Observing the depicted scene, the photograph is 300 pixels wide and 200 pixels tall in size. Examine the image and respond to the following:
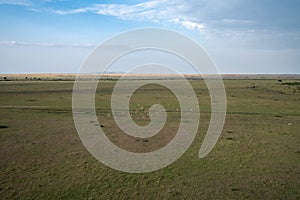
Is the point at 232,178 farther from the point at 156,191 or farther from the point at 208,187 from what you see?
the point at 156,191

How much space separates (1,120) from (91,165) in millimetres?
15090

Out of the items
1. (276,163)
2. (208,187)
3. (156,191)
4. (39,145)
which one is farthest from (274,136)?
(39,145)

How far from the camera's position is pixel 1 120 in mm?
25500

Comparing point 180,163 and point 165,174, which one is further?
point 180,163

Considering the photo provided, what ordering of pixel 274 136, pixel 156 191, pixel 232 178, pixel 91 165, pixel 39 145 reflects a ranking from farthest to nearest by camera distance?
pixel 274 136, pixel 39 145, pixel 91 165, pixel 232 178, pixel 156 191

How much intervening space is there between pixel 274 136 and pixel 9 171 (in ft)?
56.5

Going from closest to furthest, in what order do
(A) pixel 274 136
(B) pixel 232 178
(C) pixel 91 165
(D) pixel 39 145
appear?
1. (B) pixel 232 178
2. (C) pixel 91 165
3. (D) pixel 39 145
4. (A) pixel 274 136

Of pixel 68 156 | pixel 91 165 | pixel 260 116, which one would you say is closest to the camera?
pixel 91 165

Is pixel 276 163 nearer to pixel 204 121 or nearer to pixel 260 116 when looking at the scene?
pixel 204 121

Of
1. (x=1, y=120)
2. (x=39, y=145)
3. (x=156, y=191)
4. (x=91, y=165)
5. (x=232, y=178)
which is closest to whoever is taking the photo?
(x=156, y=191)

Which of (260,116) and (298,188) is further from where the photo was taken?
(260,116)

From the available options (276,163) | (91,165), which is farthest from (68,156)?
(276,163)

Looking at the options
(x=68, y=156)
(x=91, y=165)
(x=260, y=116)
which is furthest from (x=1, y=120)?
(x=260, y=116)

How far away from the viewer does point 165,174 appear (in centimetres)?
1327
